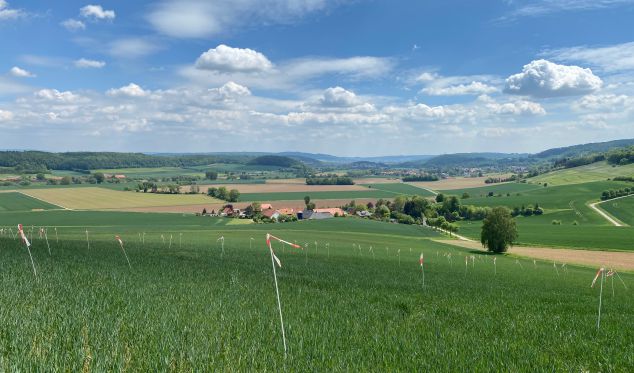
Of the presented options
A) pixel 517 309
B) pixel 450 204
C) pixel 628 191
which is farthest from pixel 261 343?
pixel 628 191

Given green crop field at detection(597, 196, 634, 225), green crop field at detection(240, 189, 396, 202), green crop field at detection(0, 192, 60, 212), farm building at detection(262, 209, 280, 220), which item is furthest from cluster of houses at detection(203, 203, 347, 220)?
green crop field at detection(597, 196, 634, 225)

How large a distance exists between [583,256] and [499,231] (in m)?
12.0

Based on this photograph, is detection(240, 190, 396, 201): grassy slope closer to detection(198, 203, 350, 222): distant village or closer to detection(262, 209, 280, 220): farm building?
detection(198, 203, 350, 222): distant village

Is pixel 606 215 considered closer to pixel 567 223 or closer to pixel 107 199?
pixel 567 223

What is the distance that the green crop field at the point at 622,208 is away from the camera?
104625 millimetres

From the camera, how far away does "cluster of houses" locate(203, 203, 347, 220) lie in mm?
118844

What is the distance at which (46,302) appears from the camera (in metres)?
12.3

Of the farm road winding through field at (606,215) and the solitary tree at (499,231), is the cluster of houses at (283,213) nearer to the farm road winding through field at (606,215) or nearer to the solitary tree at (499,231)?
the solitary tree at (499,231)

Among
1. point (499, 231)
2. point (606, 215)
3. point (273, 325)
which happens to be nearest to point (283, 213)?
point (499, 231)

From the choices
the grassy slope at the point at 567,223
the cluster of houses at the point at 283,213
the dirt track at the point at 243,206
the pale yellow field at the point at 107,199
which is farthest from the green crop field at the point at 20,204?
the grassy slope at the point at 567,223

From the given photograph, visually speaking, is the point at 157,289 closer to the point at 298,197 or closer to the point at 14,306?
the point at 14,306

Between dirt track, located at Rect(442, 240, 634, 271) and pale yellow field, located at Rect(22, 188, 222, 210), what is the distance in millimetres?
99309

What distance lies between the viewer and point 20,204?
117875 millimetres

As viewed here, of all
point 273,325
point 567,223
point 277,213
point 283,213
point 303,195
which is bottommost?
point 567,223
